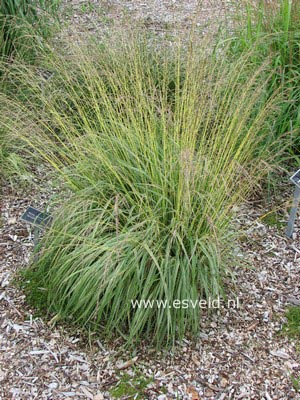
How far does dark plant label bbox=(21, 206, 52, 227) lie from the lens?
2.35m

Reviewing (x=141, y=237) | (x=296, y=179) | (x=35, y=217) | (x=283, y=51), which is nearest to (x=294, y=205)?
(x=296, y=179)

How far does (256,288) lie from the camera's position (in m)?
2.55

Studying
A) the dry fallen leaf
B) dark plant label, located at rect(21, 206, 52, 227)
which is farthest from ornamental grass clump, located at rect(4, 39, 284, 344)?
the dry fallen leaf

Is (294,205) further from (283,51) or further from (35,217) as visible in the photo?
(35,217)

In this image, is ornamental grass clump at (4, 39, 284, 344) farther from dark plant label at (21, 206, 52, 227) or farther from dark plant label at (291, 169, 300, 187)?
dark plant label at (291, 169, 300, 187)

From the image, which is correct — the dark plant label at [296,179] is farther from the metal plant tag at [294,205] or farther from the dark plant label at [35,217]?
the dark plant label at [35,217]

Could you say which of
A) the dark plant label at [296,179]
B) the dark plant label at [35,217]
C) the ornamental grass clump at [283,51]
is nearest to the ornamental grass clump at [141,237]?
the dark plant label at [35,217]

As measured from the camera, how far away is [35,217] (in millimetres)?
2352

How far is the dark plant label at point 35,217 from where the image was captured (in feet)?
7.70

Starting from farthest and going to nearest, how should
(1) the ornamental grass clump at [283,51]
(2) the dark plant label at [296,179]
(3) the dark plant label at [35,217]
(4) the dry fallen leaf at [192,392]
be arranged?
(1) the ornamental grass clump at [283,51] → (2) the dark plant label at [296,179] → (3) the dark plant label at [35,217] → (4) the dry fallen leaf at [192,392]

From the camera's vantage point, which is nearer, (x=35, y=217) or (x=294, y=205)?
(x=35, y=217)

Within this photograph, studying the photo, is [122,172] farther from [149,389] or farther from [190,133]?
[149,389]

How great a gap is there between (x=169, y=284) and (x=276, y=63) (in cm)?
163

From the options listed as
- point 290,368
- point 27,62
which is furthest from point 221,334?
point 27,62
